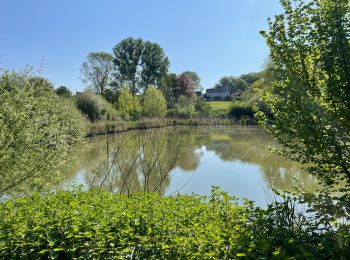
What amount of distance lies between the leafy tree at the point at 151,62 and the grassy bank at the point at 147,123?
54.2 feet

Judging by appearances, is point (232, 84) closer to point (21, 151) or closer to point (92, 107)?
point (92, 107)

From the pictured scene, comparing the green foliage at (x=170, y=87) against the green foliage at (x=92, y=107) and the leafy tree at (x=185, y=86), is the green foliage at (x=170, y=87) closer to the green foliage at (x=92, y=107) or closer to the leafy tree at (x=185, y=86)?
the leafy tree at (x=185, y=86)

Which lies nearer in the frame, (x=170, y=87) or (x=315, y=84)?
(x=315, y=84)

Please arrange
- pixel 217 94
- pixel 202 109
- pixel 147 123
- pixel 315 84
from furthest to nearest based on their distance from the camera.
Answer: pixel 217 94
pixel 202 109
pixel 147 123
pixel 315 84

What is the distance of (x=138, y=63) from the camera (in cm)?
5684

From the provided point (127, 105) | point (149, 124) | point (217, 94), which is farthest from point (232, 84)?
point (149, 124)

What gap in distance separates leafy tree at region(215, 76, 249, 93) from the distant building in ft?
11.2

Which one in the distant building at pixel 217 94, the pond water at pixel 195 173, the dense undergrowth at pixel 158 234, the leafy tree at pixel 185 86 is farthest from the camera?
the distant building at pixel 217 94

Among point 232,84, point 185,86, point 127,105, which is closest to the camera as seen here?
point 127,105

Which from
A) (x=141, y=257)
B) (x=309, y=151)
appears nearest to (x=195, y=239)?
(x=141, y=257)

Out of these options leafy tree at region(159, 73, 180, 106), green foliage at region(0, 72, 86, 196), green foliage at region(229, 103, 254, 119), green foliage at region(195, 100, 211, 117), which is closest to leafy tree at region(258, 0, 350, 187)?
green foliage at region(0, 72, 86, 196)

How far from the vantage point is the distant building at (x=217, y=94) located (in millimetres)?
85250

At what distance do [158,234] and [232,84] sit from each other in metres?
94.4

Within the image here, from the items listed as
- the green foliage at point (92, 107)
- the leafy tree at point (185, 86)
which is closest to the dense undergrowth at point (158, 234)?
the green foliage at point (92, 107)
